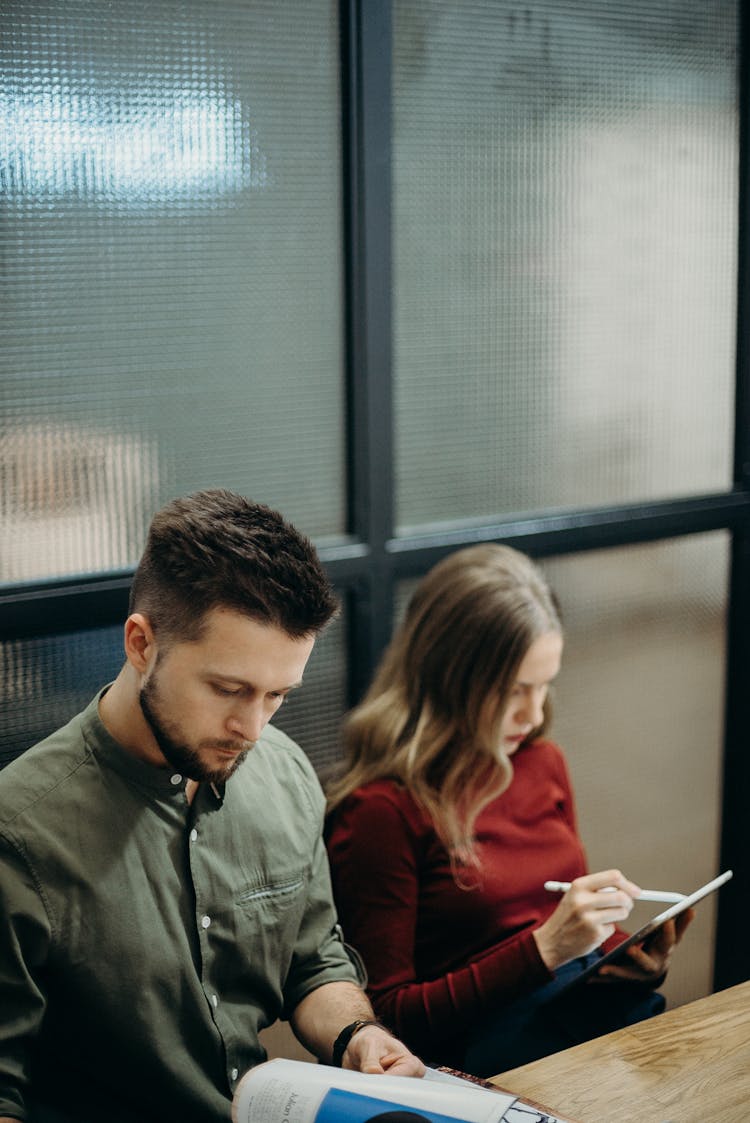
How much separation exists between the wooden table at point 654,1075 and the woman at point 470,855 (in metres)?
0.21

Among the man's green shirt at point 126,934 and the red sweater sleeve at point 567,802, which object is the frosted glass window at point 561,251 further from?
the man's green shirt at point 126,934

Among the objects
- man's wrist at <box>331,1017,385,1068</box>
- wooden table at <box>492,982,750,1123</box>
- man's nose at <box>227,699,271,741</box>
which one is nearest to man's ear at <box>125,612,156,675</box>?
man's nose at <box>227,699,271,741</box>

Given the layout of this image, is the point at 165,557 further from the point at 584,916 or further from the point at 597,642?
the point at 597,642

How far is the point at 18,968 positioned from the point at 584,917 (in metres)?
0.79

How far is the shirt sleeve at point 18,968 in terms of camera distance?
52.4 inches

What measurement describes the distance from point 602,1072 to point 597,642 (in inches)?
42.9

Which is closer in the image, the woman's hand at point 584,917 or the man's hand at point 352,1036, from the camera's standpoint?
the man's hand at point 352,1036

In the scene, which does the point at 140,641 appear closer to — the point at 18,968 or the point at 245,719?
the point at 245,719

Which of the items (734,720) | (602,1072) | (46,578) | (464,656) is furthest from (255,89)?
(734,720)

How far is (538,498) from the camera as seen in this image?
7.63 feet

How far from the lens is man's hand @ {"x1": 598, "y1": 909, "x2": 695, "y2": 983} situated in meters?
1.87

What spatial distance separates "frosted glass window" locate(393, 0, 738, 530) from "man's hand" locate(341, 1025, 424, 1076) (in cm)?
90

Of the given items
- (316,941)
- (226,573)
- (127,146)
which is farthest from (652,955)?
(127,146)

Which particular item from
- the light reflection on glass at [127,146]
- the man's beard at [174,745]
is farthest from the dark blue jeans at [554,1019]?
the light reflection on glass at [127,146]
